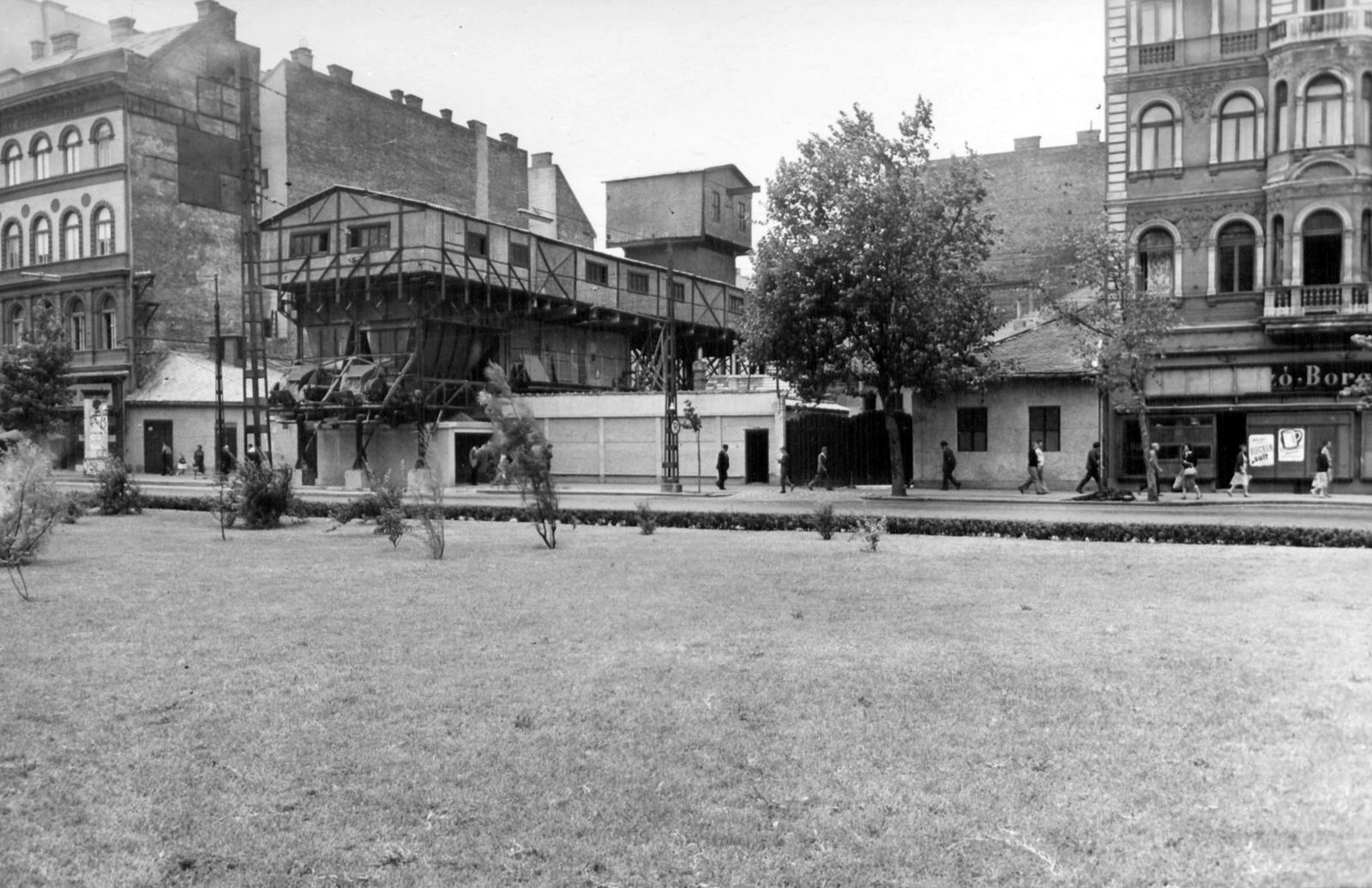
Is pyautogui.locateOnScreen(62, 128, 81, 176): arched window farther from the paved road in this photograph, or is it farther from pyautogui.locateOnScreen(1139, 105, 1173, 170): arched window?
pyautogui.locateOnScreen(1139, 105, 1173, 170): arched window

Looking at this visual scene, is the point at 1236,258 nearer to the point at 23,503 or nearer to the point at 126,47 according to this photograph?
the point at 23,503

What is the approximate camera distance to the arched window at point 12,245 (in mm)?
56875

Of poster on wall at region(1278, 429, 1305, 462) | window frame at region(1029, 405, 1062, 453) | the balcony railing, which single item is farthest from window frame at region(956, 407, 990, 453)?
the balcony railing

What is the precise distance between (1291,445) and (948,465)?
10.3 metres

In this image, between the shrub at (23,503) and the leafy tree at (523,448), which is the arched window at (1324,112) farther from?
the shrub at (23,503)

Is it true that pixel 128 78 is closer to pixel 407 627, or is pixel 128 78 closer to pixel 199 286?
pixel 199 286

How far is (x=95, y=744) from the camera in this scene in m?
7.34

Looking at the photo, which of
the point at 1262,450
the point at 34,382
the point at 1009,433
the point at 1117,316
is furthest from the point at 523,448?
the point at 34,382

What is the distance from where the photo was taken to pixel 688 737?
7.56 metres

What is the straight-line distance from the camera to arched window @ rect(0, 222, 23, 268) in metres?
56.9

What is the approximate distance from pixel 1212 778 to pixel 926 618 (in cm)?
549

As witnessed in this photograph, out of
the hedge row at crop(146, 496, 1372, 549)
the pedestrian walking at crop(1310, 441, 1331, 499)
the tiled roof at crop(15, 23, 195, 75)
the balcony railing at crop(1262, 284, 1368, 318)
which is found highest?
the tiled roof at crop(15, 23, 195, 75)

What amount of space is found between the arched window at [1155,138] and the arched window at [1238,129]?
1.53 m

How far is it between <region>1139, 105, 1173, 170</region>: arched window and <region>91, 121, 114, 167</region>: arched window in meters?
44.1
